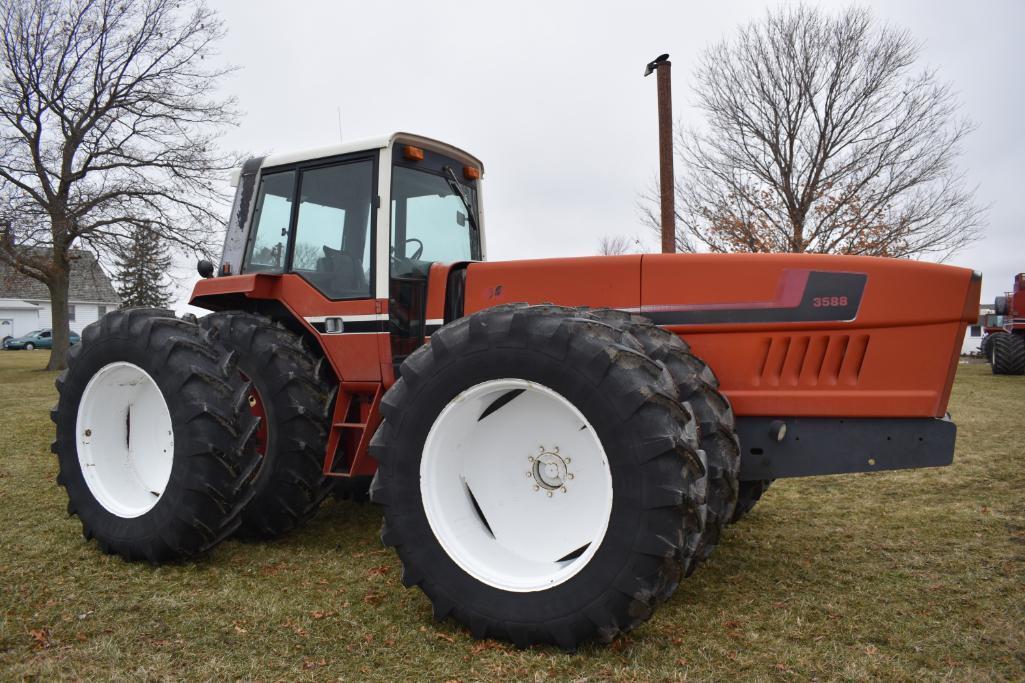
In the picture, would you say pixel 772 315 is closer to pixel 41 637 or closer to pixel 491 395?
pixel 491 395

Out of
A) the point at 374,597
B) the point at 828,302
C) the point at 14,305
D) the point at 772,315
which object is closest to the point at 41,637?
the point at 374,597

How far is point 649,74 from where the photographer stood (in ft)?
38.3

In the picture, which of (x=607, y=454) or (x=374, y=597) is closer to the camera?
(x=607, y=454)

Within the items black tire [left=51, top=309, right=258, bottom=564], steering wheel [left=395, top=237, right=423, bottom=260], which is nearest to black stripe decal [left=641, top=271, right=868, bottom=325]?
steering wheel [left=395, top=237, right=423, bottom=260]

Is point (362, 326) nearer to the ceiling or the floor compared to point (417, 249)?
nearer to the floor

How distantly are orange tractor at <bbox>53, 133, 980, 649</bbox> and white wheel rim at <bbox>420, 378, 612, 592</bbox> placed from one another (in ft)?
0.03

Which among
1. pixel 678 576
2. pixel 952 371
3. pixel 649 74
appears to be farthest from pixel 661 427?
pixel 649 74

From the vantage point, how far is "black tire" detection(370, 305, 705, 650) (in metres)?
2.94

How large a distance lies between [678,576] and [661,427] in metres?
0.59

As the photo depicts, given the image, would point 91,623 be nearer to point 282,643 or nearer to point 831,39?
point 282,643

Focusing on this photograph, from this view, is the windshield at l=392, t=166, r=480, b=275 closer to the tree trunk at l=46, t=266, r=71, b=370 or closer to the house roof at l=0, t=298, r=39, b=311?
the tree trunk at l=46, t=266, r=71, b=370

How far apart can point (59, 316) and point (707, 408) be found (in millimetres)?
24861

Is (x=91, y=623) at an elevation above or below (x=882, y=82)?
below

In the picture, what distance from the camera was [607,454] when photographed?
3053 mm
